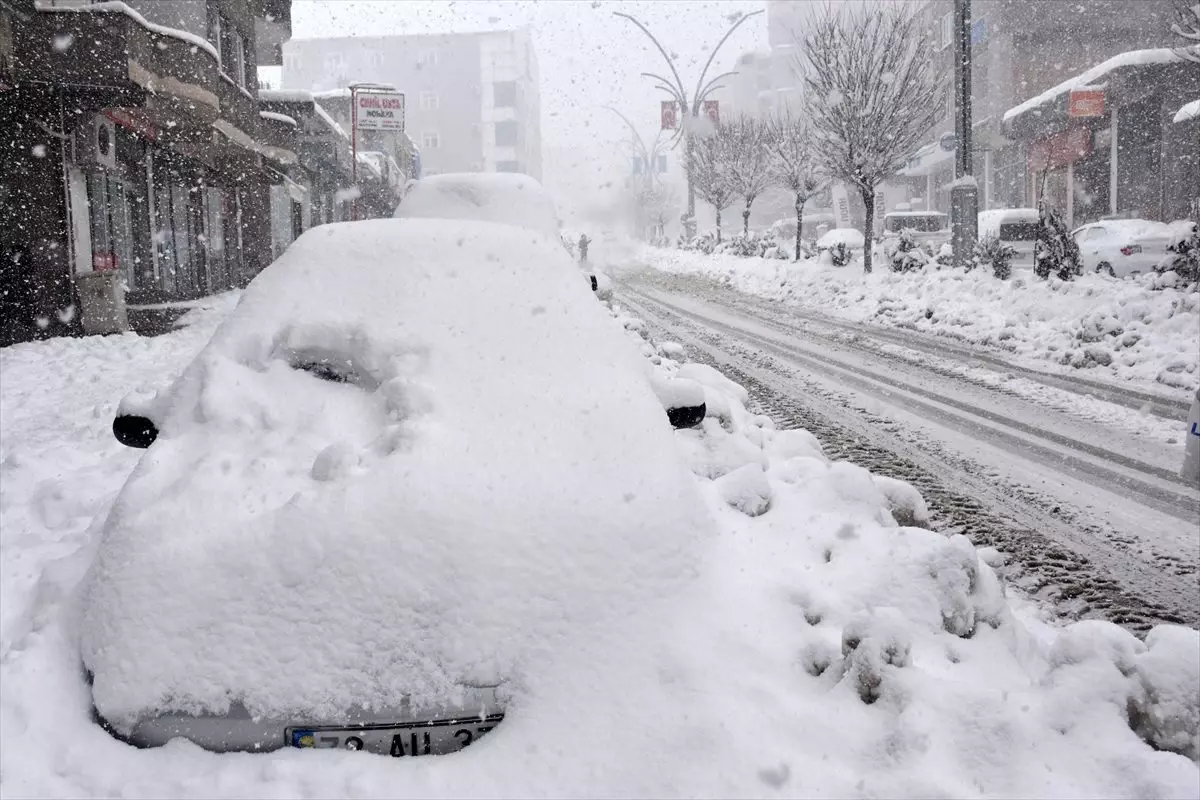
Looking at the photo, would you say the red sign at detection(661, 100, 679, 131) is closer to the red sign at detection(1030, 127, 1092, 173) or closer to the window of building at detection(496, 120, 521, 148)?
the red sign at detection(1030, 127, 1092, 173)

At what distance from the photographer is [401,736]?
2.22 metres

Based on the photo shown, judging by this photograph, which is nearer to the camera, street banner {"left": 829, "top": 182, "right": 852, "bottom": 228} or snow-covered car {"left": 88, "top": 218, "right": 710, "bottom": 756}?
snow-covered car {"left": 88, "top": 218, "right": 710, "bottom": 756}

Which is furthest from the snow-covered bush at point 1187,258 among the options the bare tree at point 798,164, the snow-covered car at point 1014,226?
the bare tree at point 798,164

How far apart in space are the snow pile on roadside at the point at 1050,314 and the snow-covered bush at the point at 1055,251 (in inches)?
12.9

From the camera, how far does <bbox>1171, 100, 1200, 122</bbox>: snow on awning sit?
84.8ft

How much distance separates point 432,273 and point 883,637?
6.23 ft

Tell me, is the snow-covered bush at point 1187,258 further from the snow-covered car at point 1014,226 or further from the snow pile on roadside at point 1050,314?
the snow-covered car at point 1014,226

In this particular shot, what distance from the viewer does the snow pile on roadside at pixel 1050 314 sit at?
31.3ft

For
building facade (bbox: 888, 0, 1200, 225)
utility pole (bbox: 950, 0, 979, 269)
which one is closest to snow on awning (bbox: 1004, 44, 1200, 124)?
building facade (bbox: 888, 0, 1200, 225)

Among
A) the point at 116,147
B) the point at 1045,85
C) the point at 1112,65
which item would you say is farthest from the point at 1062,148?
the point at 116,147

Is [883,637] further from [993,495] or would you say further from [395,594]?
[993,495]

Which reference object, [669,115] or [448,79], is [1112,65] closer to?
[669,115]

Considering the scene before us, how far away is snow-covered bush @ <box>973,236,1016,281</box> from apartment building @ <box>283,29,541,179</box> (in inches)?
2936

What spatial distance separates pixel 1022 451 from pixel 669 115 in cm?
3705
